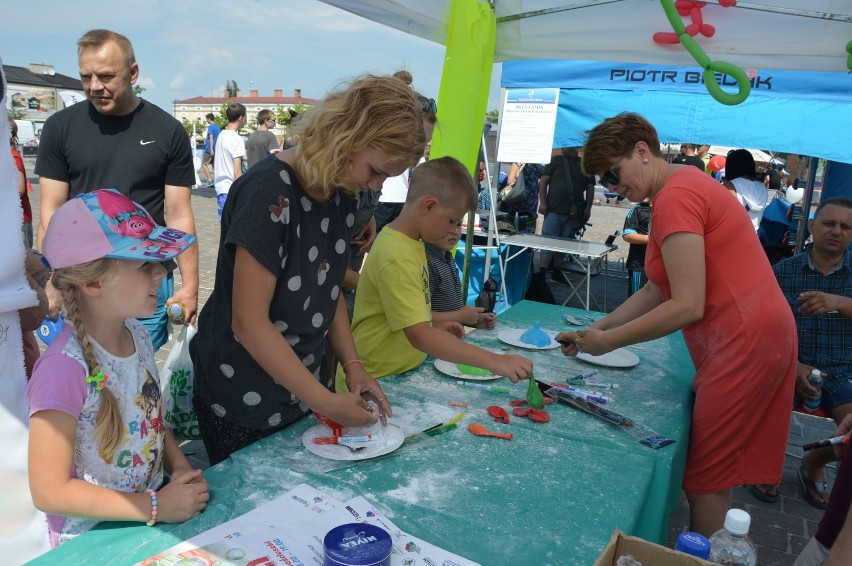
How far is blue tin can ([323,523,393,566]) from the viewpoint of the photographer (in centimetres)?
102

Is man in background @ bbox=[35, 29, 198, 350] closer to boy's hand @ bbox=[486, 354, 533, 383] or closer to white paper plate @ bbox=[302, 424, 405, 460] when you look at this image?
white paper plate @ bbox=[302, 424, 405, 460]

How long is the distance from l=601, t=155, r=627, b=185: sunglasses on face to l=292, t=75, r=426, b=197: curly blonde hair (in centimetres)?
101

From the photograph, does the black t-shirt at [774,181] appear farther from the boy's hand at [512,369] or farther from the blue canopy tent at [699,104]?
the boy's hand at [512,369]

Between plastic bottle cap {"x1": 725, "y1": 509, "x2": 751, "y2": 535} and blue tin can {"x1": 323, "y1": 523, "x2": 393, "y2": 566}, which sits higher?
plastic bottle cap {"x1": 725, "y1": 509, "x2": 751, "y2": 535}

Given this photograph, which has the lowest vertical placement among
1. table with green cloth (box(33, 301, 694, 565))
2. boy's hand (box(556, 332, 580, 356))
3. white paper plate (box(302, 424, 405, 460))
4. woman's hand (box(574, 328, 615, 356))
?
table with green cloth (box(33, 301, 694, 565))

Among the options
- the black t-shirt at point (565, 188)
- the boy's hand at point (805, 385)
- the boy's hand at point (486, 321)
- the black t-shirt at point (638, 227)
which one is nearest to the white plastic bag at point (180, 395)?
the boy's hand at point (486, 321)

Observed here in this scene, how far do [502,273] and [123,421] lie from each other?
4.95m

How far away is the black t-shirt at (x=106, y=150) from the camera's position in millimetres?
2727

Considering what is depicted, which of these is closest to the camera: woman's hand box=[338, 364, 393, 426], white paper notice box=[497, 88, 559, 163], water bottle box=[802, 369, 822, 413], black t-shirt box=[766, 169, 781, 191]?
woman's hand box=[338, 364, 393, 426]

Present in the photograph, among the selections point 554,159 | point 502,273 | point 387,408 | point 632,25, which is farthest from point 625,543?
point 554,159

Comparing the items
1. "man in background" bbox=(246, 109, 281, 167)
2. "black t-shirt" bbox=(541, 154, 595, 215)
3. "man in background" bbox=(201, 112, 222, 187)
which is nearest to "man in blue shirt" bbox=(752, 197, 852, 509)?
"black t-shirt" bbox=(541, 154, 595, 215)

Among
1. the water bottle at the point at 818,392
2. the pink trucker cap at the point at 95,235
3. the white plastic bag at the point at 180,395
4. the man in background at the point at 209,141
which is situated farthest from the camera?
the man in background at the point at 209,141

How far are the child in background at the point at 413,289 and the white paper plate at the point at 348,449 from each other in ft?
1.39

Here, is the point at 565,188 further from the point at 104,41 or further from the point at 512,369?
the point at 512,369
